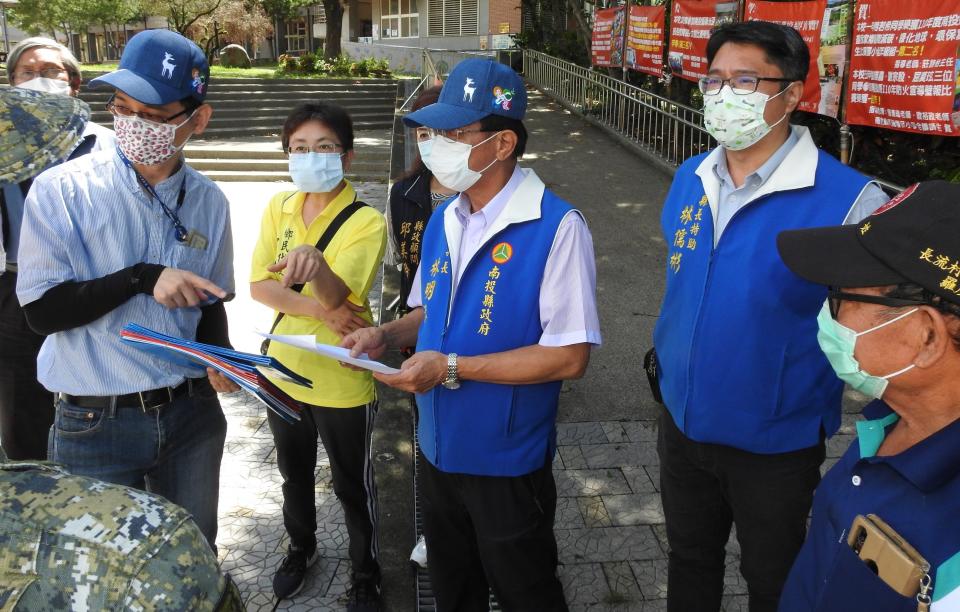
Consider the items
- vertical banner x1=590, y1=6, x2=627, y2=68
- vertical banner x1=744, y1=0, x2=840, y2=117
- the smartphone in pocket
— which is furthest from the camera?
vertical banner x1=590, y1=6, x2=627, y2=68

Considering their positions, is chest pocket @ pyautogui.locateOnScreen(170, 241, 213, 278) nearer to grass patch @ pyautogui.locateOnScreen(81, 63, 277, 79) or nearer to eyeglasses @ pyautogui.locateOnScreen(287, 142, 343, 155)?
eyeglasses @ pyautogui.locateOnScreen(287, 142, 343, 155)

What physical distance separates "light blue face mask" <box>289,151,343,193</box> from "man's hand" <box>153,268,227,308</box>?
0.84 metres

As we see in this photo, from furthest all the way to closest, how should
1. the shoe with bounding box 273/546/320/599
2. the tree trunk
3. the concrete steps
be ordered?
1. the tree trunk
2. the concrete steps
3. the shoe with bounding box 273/546/320/599

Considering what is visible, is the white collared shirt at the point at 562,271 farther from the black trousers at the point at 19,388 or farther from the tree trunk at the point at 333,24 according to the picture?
the tree trunk at the point at 333,24

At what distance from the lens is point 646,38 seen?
12.0 metres

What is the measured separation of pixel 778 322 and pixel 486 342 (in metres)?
0.88

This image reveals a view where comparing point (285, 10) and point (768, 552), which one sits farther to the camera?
point (285, 10)

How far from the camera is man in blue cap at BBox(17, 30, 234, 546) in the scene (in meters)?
2.16

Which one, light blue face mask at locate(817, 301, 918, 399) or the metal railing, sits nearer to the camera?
light blue face mask at locate(817, 301, 918, 399)

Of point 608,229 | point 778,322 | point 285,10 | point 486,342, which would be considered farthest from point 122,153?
point 285,10

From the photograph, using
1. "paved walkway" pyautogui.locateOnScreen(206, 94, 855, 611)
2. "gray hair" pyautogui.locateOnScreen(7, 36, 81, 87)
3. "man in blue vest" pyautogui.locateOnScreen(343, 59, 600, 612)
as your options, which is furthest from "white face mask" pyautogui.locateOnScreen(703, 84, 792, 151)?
"gray hair" pyautogui.locateOnScreen(7, 36, 81, 87)

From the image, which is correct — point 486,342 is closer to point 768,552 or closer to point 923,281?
point 768,552

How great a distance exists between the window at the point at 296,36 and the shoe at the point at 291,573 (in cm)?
5328

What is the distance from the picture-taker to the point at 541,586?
2436mm
